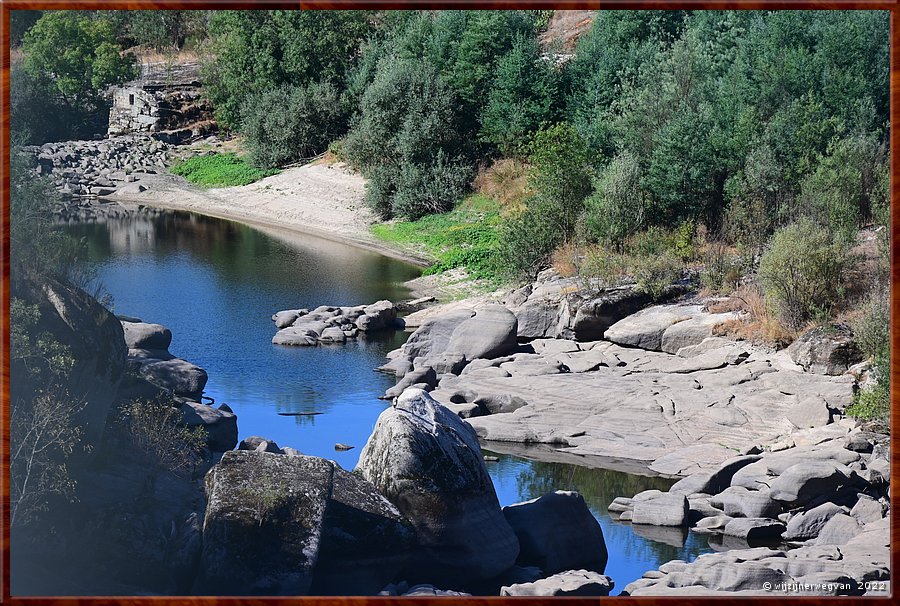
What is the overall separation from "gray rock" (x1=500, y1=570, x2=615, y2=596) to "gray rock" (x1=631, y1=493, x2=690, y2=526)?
10.1 feet

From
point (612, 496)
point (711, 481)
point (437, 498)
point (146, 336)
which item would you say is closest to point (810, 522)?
point (711, 481)

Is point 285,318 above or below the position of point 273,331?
above

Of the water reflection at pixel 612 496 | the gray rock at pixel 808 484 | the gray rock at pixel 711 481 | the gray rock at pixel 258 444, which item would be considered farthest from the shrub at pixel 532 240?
the gray rock at pixel 808 484

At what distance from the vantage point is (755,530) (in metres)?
14.0

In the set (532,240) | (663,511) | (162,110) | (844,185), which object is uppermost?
(844,185)

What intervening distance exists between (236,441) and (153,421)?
3.24m

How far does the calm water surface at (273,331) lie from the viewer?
16.6m

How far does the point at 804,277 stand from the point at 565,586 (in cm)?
1164

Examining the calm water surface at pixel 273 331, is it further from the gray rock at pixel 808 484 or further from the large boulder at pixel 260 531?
the large boulder at pixel 260 531

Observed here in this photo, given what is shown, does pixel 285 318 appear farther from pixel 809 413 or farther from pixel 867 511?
pixel 867 511

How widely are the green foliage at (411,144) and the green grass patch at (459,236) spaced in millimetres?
824

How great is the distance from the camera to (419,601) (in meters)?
7.11

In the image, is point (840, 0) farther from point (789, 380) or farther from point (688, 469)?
point (789, 380)

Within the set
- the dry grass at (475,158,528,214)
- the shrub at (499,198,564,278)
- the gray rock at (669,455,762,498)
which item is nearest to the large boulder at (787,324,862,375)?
the gray rock at (669,455,762,498)
